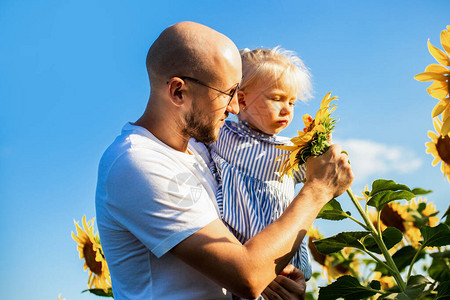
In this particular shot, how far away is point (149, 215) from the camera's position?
1.64 metres

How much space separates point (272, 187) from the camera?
2.30 meters

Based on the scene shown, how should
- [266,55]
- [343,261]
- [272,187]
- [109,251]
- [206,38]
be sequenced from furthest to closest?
[343,261]
[266,55]
[272,187]
[206,38]
[109,251]

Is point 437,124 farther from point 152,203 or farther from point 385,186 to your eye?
point 152,203

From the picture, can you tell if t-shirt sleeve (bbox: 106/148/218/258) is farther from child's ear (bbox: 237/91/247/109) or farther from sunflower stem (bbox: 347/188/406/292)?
child's ear (bbox: 237/91/247/109)

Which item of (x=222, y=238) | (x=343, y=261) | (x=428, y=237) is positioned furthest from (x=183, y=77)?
(x=343, y=261)

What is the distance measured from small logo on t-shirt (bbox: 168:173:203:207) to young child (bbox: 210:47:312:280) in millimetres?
350

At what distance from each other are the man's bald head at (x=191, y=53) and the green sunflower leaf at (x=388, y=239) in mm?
942

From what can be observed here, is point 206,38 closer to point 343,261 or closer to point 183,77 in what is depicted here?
point 183,77

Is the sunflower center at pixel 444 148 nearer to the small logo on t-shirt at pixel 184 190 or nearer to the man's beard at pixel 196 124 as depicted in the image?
the man's beard at pixel 196 124

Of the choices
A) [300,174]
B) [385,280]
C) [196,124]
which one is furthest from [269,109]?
[385,280]

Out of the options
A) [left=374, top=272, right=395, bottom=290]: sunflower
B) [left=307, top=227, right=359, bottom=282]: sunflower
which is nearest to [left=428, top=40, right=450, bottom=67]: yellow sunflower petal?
[left=307, top=227, right=359, bottom=282]: sunflower

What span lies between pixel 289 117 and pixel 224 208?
618mm

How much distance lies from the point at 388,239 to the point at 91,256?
185 centimetres

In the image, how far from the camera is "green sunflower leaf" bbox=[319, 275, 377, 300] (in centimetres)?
192
